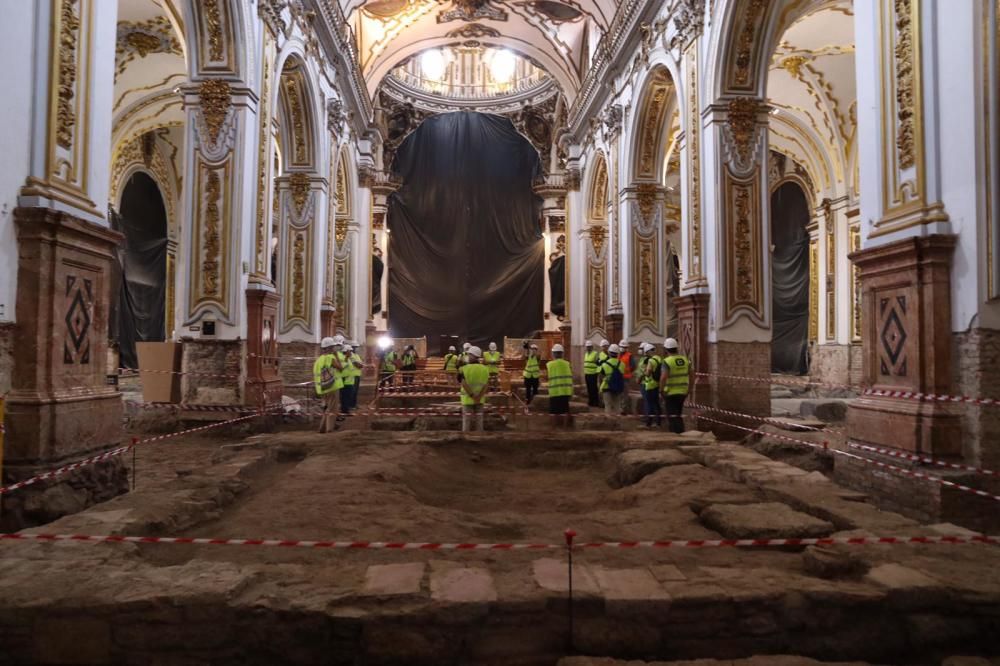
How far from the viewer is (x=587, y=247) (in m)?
21.6

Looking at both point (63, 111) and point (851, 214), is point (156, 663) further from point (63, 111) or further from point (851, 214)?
point (851, 214)

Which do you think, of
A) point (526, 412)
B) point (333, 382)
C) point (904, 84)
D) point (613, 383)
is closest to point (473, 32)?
point (613, 383)

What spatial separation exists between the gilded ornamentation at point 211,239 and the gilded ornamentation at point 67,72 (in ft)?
14.3

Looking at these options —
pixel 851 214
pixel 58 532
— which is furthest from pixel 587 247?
pixel 58 532

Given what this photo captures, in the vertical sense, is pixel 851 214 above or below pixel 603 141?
below

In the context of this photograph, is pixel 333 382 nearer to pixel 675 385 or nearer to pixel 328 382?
pixel 328 382

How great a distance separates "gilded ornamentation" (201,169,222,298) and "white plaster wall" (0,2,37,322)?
184 inches

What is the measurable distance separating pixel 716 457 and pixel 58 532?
5.64 meters

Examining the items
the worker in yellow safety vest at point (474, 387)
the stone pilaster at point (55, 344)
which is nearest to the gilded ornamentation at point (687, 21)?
the worker in yellow safety vest at point (474, 387)

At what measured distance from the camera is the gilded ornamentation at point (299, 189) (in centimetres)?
1495

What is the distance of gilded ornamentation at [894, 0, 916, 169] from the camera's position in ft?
19.2

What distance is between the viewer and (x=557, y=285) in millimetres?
25438

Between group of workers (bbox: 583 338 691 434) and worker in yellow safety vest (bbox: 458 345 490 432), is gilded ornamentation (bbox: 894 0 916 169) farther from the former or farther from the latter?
worker in yellow safety vest (bbox: 458 345 490 432)

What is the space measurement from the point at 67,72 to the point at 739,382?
9.05 meters
